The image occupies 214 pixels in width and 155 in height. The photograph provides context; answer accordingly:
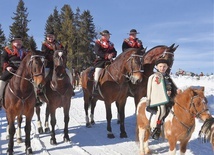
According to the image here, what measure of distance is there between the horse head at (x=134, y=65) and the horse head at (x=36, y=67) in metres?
3.04

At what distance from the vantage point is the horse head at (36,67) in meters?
6.63

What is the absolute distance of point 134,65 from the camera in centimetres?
851

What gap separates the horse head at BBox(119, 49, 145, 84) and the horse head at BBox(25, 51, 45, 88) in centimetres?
304

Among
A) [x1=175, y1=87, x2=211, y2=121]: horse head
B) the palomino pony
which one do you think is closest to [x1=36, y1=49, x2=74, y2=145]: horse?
the palomino pony

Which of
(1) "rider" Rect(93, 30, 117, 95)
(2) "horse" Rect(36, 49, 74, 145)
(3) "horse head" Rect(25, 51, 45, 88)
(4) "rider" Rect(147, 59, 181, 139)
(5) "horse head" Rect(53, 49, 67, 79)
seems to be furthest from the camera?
(1) "rider" Rect(93, 30, 117, 95)

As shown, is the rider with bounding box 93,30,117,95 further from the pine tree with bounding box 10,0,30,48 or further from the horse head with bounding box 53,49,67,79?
the pine tree with bounding box 10,0,30,48

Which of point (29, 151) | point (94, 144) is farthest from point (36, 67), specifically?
point (94, 144)

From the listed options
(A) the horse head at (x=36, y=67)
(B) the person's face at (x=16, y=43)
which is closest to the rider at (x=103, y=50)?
(B) the person's face at (x=16, y=43)

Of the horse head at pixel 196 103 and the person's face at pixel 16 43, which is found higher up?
the person's face at pixel 16 43

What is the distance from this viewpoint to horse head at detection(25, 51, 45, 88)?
663cm

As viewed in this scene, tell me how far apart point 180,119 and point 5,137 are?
6542 millimetres

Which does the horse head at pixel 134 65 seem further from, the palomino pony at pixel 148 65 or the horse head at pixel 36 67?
the horse head at pixel 36 67

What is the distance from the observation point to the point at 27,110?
7.28 metres

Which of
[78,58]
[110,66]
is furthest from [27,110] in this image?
[78,58]
